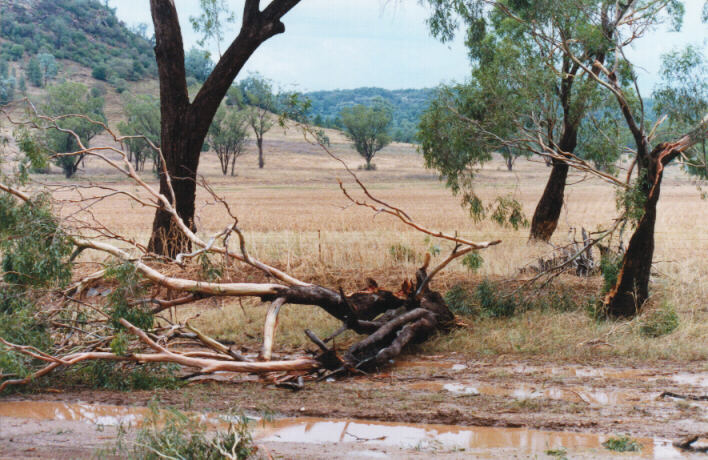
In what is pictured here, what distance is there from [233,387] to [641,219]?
6.23 metres

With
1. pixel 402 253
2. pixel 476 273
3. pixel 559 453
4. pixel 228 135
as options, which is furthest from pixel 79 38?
pixel 559 453

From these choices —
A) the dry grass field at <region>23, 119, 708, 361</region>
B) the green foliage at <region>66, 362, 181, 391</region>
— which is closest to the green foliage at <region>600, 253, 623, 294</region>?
the dry grass field at <region>23, 119, 708, 361</region>

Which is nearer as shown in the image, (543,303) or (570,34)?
(543,303)

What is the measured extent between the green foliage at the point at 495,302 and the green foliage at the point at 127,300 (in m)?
5.07

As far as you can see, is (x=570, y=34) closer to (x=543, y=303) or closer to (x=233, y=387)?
(x=543, y=303)

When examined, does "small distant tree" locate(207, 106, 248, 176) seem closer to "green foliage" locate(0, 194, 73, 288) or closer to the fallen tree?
the fallen tree

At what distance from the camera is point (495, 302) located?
441 inches

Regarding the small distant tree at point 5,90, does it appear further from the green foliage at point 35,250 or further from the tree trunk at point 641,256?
the tree trunk at point 641,256

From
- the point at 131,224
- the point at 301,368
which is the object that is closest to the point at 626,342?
the point at 301,368

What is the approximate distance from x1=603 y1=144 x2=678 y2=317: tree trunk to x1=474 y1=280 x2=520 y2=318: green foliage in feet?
4.44

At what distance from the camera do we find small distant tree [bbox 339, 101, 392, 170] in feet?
237

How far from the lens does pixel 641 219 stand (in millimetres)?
10469

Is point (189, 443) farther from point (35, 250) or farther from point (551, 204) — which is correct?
point (551, 204)

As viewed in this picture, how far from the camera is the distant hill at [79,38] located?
419 ft
